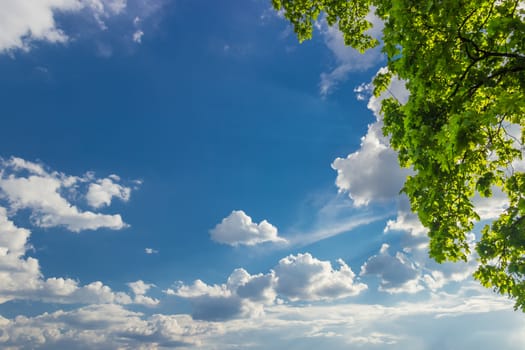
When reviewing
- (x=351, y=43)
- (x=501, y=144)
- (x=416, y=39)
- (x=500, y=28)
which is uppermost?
(x=351, y=43)

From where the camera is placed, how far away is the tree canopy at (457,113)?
35.1ft

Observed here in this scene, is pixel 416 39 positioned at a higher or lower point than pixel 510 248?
higher

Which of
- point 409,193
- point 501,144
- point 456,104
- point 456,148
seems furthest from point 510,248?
point 456,148

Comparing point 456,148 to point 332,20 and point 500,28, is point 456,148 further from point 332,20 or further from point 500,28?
point 332,20

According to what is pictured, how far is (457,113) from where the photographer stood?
Result: 12.5m

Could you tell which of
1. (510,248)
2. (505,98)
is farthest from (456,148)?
(510,248)

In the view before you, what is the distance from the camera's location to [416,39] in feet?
39.5

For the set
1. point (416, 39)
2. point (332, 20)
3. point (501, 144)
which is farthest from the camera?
point (332, 20)

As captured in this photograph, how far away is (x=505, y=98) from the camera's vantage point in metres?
9.06

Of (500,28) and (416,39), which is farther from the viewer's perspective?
(416,39)

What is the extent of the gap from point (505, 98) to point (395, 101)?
654 cm

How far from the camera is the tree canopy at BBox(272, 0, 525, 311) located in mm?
10711

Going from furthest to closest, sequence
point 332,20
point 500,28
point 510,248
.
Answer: point 332,20 → point 510,248 → point 500,28

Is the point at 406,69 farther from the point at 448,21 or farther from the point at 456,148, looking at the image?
the point at 456,148
